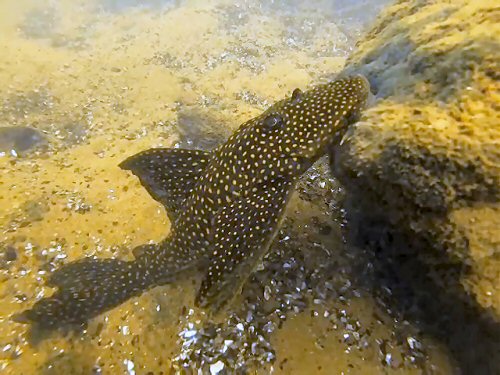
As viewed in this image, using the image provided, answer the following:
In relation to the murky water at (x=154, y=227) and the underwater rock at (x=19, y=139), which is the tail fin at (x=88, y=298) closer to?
the murky water at (x=154, y=227)

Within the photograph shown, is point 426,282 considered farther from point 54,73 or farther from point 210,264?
point 54,73

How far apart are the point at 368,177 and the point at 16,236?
5126 millimetres

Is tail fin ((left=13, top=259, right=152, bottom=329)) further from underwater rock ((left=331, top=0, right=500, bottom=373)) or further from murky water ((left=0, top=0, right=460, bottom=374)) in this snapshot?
underwater rock ((left=331, top=0, right=500, bottom=373))

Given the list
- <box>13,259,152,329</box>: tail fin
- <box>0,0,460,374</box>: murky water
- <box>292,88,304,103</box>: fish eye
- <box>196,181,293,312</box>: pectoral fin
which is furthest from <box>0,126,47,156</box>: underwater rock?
<box>292,88,304,103</box>: fish eye

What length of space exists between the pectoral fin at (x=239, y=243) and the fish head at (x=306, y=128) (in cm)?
43

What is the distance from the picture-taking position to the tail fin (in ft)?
15.0

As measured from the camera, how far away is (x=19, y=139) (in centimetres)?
866

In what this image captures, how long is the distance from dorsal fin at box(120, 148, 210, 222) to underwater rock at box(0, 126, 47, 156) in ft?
16.4

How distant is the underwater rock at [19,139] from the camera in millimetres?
8375

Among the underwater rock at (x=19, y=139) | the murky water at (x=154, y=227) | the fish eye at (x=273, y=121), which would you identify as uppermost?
the fish eye at (x=273, y=121)

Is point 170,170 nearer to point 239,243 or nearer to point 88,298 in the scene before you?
point 239,243

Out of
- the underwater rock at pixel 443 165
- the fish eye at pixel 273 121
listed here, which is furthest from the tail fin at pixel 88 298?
the underwater rock at pixel 443 165

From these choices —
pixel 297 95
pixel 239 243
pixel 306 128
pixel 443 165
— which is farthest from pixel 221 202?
pixel 443 165

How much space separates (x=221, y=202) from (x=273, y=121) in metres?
1.09
